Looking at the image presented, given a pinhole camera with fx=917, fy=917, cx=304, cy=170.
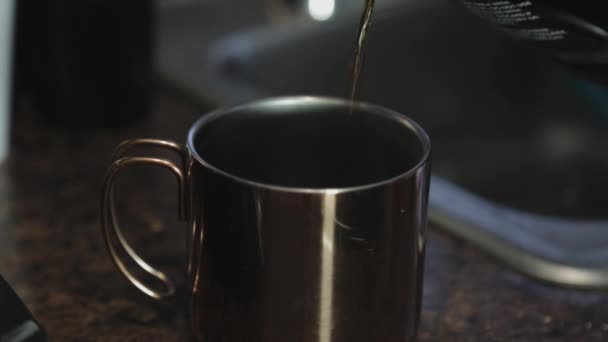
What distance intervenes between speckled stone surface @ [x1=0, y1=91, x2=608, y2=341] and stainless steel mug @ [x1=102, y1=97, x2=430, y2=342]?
80mm

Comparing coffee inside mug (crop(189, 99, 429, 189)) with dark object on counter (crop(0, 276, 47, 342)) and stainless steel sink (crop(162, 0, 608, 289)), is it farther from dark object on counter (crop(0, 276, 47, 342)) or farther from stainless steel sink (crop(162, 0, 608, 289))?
stainless steel sink (crop(162, 0, 608, 289))

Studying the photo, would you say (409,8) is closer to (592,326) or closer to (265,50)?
(265,50)

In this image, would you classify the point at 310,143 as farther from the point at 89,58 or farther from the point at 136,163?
the point at 89,58

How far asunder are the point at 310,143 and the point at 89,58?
0.35 metres

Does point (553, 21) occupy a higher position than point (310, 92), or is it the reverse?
point (553, 21)

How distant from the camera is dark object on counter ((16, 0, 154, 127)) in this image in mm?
845

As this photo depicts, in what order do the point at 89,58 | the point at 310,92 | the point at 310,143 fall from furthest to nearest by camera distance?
1. the point at 310,92
2. the point at 89,58
3. the point at 310,143

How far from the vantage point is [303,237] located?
48 centimetres

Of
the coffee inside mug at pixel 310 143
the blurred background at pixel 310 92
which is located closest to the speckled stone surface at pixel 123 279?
the blurred background at pixel 310 92

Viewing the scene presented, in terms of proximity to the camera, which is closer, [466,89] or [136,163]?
[136,163]

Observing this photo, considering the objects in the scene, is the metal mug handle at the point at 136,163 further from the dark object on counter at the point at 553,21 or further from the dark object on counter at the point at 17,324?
the dark object on counter at the point at 553,21

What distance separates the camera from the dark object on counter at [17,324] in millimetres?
525

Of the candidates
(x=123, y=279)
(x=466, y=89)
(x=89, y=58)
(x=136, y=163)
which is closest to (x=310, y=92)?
(x=466, y=89)

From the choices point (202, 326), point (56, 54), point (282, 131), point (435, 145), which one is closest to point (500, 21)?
point (282, 131)
